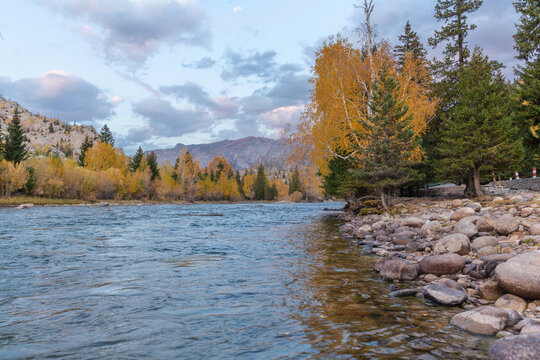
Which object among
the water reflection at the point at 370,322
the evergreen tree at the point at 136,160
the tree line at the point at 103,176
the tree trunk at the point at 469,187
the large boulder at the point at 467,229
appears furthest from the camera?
the evergreen tree at the point at 136,160

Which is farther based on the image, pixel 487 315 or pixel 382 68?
pixel 382 68

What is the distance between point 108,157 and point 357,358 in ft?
300

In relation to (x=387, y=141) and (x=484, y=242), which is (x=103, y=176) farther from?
(x=484, y=242)

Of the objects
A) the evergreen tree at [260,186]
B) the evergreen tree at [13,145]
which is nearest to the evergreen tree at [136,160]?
the evergreen tree at [13,145]

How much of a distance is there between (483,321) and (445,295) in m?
1.28

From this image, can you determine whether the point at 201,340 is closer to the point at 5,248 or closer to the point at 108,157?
the point at 5,248

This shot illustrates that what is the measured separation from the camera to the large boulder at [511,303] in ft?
18.3

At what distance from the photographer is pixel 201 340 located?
461cm

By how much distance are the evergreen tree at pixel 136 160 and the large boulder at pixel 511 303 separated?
94619mm

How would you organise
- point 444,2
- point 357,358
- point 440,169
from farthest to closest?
point 444,2 → point 440,169 → point 357,358

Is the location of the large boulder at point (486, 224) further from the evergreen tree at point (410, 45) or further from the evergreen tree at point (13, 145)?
the evergreen tree at point (13, 145)

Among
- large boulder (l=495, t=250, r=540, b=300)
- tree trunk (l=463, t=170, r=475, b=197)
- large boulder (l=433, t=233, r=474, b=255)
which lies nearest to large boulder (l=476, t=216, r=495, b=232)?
large boulder (l=433, t=233, r=474, b=255)

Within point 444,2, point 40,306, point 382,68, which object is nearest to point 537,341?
point 40,306

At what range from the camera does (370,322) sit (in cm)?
526
